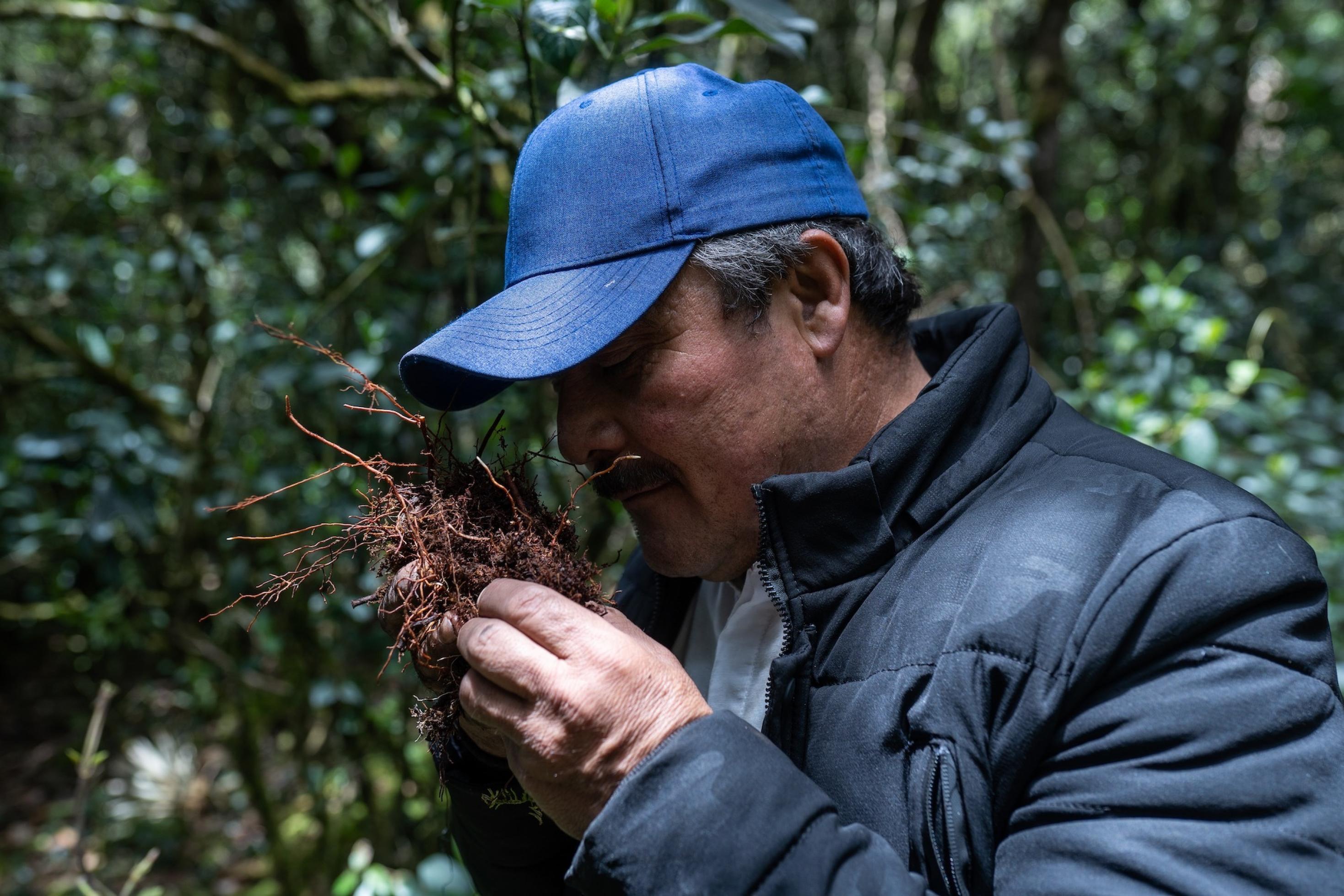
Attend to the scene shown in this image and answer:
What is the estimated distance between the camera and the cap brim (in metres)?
1.18

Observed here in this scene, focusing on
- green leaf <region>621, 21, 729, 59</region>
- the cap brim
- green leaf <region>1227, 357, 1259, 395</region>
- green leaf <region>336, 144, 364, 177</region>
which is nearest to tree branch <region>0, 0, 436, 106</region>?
green leaf <region>336, 144, 364, 177</region>

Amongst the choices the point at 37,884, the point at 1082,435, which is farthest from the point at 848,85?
the point at 37,884

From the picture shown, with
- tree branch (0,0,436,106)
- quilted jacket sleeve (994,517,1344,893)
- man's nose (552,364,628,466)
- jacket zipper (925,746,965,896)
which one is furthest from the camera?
tree branch (0,0,436,106)

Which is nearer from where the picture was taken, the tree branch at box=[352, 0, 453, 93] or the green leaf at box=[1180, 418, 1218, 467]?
the tree branch at box=[352, 0, 453, 93]

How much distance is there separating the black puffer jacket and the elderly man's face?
9cm

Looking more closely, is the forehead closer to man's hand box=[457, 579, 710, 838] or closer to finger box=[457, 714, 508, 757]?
man's hand box=[457, 579, 710, 838]

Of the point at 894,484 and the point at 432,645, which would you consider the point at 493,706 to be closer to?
the point at 432,645

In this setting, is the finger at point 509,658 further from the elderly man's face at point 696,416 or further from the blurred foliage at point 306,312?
the blurred foliage at point 306,312

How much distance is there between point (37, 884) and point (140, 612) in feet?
5.29

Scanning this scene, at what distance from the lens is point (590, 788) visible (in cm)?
99

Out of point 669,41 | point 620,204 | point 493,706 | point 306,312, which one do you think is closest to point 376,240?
point 306,312

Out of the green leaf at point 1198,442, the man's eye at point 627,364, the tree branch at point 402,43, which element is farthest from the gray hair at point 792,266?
the green leaf at point 1198,442

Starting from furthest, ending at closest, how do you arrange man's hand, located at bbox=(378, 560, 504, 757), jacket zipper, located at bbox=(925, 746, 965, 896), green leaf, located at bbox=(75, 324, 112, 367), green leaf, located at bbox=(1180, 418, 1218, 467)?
green leaf, located at bbox=(75, 324, 112, 367), green leaf, located at bbox=(1180, 418, 1218, 467), man's hand, located at bbox=(378, 560, 504, 757), jacket zipper, located at bbox=(925, 746, 965, 896)

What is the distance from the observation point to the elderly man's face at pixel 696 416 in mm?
1243
